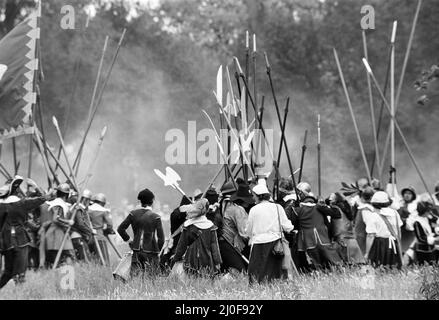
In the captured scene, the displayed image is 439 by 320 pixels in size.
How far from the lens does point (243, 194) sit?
41.7 ft

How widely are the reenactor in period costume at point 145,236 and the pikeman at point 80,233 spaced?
2.05 metres

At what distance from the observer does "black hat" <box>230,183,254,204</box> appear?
12672 millimetres

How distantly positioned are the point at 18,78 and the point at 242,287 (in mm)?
4287

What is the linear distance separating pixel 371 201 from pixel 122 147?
18626 millimetres

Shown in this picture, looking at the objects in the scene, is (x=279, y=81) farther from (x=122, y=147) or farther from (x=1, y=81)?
(x=1, y=81)

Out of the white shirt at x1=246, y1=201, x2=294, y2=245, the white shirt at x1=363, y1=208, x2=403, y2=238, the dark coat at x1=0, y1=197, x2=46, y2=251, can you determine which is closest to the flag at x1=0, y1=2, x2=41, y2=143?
the dark coat at x1=0, y1=197, x2=46, y2=251

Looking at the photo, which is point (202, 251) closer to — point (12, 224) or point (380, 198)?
point (12, 224)

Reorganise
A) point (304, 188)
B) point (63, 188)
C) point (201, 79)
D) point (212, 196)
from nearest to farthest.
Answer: point (304, 188), point (212, 196), point (63, 188), point (201, 79)

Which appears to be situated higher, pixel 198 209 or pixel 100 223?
pixel 198 209

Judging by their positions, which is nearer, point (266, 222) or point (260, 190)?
point (266, 222)

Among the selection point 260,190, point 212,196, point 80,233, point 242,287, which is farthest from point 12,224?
point 260,190

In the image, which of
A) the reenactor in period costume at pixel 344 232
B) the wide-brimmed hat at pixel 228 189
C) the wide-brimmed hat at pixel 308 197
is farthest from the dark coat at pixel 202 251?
the reenactor in period costume at pixel 344 232

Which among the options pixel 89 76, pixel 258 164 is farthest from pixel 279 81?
pixel 258 164

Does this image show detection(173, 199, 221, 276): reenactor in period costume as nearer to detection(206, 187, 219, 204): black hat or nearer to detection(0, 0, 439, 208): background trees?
detection(206, 187, 219, 204): black hat
